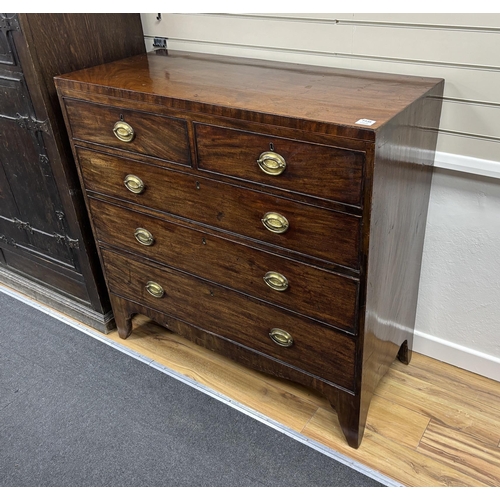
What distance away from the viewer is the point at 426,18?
1.38 metres

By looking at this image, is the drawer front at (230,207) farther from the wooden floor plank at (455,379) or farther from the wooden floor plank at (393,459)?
the wooden floor plank at (455,379)

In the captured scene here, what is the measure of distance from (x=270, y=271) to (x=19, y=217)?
3.97 feet

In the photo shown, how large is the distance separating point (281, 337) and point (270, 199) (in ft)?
1.49

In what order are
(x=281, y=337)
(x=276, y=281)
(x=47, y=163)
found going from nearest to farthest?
(x=276, y=281) < (x=281, y=337) < (x=47, y=163)

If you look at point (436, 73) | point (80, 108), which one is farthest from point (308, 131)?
point (80, 108)

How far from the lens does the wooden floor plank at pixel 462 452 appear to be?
1.49m

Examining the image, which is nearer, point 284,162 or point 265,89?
point 284,162

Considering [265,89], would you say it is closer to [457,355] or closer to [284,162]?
[284,162]

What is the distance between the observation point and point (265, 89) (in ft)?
4.47

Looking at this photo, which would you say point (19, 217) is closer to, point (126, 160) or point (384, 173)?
point (126, 160)

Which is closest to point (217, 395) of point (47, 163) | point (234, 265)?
point (234, 265)

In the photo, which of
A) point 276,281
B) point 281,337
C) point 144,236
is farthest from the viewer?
point 144,236

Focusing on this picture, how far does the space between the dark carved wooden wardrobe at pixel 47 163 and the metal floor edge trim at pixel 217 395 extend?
33mm

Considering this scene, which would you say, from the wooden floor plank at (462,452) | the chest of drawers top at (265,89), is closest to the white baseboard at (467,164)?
the chest of drawers top at (265,89)
